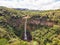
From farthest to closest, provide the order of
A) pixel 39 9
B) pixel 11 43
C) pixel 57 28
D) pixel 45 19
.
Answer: pixel 39 9 → pixel 45 19 → pixel 57 28 → pixel 11 43

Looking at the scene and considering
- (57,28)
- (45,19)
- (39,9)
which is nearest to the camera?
(57,28)

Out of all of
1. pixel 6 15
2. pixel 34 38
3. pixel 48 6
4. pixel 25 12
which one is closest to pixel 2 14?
pixel 6 15

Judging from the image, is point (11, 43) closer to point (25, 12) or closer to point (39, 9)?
point (25, 12)

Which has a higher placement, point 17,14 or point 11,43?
point 17,14

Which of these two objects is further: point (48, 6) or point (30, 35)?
point (48, 6)

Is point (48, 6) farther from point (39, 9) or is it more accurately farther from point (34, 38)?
point (34, 38)

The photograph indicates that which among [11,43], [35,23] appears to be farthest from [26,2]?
[11,43]
